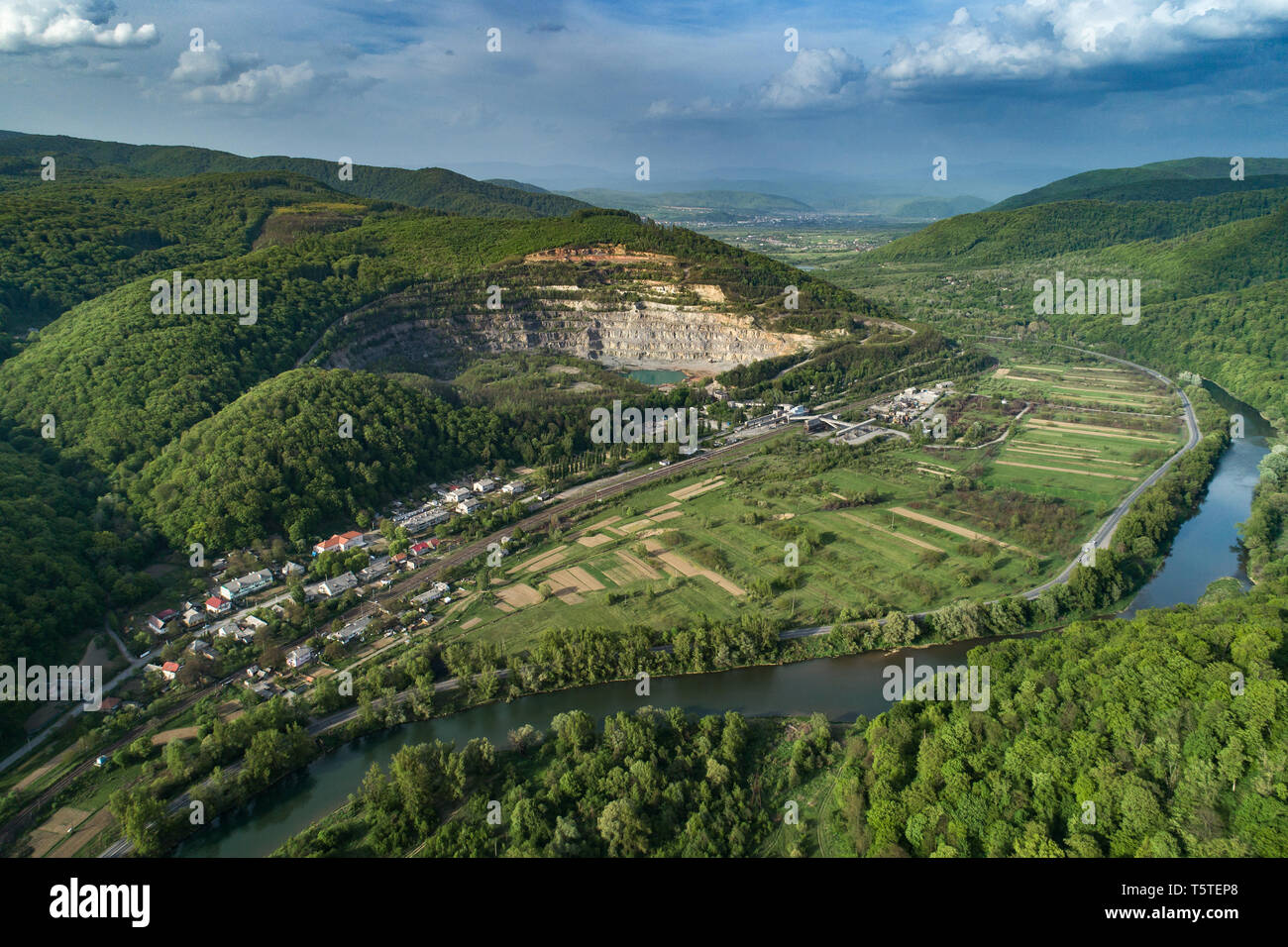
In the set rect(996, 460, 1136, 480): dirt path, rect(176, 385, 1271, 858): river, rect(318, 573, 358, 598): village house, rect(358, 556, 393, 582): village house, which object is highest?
rect(996, 460, 1136, 480): dirt path

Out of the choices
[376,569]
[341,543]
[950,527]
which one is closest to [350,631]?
[376,569]

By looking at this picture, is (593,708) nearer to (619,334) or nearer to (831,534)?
(831,534)

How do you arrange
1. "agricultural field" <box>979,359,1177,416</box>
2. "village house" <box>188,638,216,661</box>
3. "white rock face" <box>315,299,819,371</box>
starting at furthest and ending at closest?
"white rock face" <box>315,299,819,371</box> < "agricultural field" <box>979,359,1177,416</box> < "village house" <box>188,638,216,661</box>

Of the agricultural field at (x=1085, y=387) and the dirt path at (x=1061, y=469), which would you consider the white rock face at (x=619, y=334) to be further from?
the dirt path at (x=1061, y=469)

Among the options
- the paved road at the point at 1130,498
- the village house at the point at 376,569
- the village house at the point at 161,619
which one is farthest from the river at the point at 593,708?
the village house at the point at 161,619

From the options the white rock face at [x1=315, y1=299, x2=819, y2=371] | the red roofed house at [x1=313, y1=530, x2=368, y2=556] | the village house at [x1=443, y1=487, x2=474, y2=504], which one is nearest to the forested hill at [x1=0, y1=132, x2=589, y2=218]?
the white rock face at [x1=315, y1=299, x2=819, y2=371]

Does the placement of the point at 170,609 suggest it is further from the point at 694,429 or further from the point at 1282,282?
the point at 1282,282

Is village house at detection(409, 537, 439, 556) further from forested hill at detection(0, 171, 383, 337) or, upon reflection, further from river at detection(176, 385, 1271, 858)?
forested hill at detection(0, 171, 383, 337)
